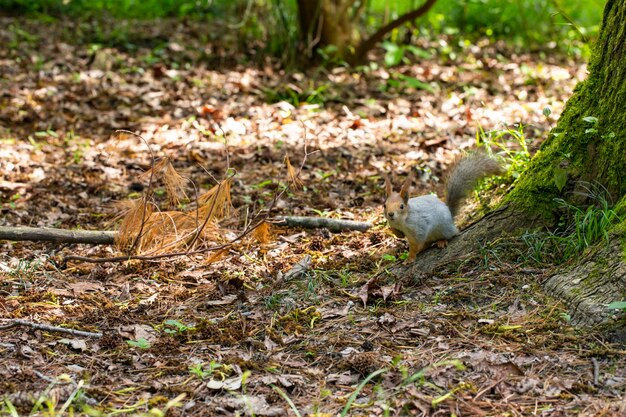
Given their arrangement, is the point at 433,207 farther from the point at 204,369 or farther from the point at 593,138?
the point at 204,369

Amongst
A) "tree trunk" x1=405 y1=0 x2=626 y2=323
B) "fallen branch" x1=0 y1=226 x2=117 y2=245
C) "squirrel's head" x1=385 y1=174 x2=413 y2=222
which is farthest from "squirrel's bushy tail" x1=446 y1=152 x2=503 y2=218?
"fallen branch" x1=0 y1=226 x2=117 y2=245

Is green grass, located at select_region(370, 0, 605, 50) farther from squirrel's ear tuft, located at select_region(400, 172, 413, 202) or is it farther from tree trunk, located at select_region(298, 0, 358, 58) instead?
squirrel's ear tuft, located at select_region(400, 172, 413, 202)

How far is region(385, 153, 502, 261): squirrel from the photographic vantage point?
3.88 metres

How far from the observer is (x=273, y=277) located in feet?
12.8

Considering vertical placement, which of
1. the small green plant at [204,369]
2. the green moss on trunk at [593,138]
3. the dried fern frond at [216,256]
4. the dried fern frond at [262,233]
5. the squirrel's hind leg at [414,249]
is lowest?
the dried fern frond at [216,256]

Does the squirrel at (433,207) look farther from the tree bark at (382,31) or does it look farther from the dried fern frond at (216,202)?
the tree bark at (382,31)

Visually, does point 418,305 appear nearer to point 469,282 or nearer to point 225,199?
point 469,282

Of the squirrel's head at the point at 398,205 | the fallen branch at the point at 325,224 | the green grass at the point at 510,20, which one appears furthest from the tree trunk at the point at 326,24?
the squirrel's head at the point at 398,205

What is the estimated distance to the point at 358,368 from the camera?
2.87 m

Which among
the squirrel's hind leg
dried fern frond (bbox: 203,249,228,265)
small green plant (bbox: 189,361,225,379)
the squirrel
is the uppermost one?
the squirrel

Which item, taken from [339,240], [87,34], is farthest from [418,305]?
[87,34]

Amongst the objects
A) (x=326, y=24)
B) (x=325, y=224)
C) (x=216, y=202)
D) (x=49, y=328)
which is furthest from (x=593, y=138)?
(x=326, y=24)

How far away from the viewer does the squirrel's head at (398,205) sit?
3844mm

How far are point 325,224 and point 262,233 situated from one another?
0.41m
